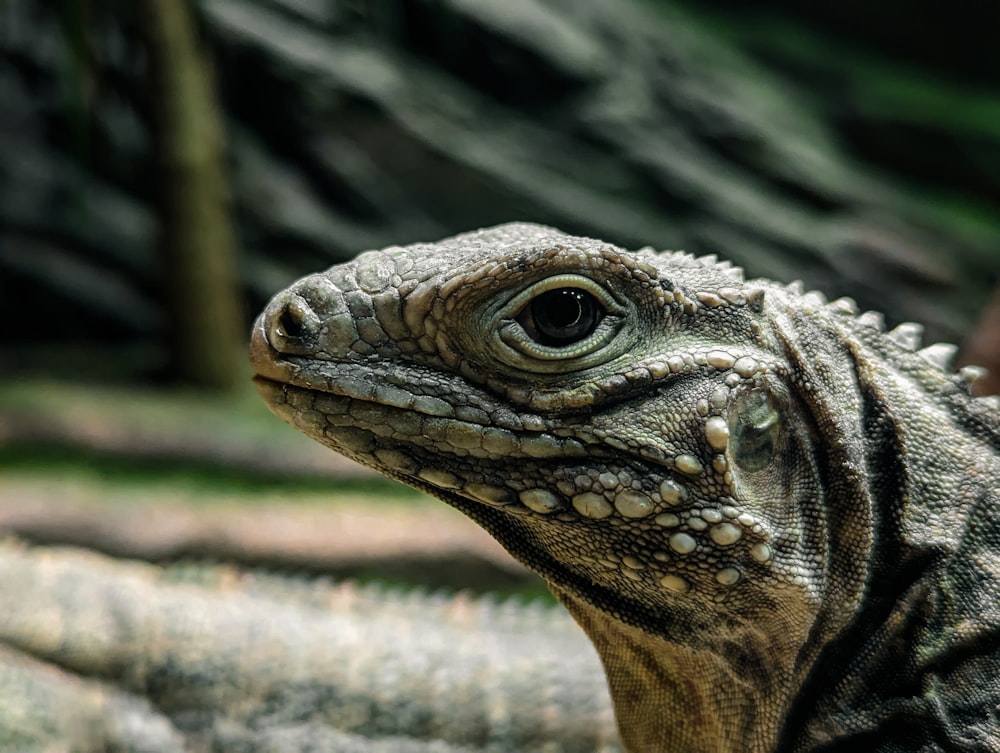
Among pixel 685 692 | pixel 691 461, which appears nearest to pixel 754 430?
pixel 691 461

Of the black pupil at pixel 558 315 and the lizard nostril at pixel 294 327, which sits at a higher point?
the black pupil at pixel 558 315

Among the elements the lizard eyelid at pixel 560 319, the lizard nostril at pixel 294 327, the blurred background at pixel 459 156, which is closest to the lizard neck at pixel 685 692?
the lizard eyelid at pixel 560 319

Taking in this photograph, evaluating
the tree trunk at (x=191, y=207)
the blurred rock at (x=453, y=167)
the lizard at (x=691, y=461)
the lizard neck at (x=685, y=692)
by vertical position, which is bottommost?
the lizard neck at (x=685, y=692)

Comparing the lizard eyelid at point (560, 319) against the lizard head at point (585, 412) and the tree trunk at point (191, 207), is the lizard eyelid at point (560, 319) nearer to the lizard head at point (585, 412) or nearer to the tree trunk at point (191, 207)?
the lizard head at point (585, 412)

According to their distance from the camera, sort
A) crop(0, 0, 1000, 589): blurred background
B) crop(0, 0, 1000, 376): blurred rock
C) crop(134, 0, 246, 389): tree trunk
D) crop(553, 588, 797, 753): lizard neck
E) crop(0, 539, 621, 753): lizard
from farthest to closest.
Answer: crop(0, 0, 1000, 376): blurred rock → crop(0, 0, 1000, 589): blurred background → crop(134, 0, 246, 389): tree trunk → crop(0, 539, 621, 753): lizard → crop(553, 588, 797, 753): lizard neck

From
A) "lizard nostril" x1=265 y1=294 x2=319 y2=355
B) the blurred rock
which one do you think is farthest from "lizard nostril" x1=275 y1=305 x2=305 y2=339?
the blurred rock

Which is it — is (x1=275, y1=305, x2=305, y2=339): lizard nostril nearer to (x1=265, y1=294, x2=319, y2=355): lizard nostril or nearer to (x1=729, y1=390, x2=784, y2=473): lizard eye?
(x1=265, y1=294, x2=319, y2=355): lizard nostril

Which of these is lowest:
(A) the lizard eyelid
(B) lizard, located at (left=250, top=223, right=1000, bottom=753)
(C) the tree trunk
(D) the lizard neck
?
(D) the lizard neck

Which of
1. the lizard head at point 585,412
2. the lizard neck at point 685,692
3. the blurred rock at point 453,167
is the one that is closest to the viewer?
the lizard head at point 585,412
